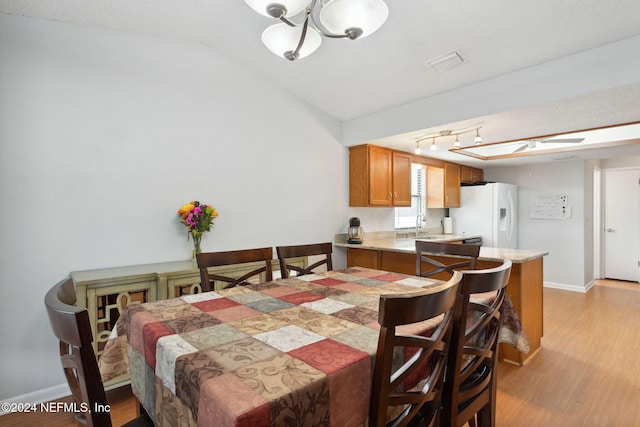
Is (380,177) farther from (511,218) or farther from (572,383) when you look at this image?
(511,218)

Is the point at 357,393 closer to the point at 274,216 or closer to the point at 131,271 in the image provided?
the point at 131,271

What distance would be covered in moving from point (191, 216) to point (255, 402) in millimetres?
2068

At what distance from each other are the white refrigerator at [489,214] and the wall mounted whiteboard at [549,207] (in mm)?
319

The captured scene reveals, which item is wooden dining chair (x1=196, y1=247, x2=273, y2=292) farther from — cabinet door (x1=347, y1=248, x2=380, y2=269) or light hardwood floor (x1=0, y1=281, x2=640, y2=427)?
cabinet door (x1=347, y1=248, x2=380, y2=269)

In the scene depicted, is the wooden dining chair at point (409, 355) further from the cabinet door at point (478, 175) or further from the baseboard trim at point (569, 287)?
the cabinet door at point (478, 175)

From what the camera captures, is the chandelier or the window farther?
the window

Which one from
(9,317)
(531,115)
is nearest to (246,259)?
(9,317)

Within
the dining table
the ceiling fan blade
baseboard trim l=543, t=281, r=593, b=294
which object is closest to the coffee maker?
the dining table

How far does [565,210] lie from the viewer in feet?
16.4

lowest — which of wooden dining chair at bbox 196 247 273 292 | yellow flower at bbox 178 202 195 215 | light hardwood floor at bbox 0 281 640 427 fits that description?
light hardwood floor at bbox 0 281 640 427

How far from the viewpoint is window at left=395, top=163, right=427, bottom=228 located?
474cm

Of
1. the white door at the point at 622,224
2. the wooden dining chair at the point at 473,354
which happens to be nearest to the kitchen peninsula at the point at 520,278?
the wooden dining chair at the point at 473,354

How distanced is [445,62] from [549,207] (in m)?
3.96

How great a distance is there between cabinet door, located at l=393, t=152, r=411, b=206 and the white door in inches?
154
